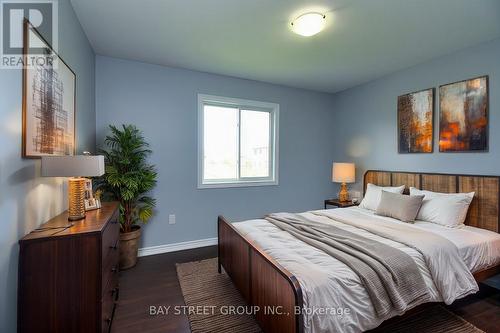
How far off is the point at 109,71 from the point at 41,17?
1.53 m

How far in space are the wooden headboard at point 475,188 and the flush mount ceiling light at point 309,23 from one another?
233 cm

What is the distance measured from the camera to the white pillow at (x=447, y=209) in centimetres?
244

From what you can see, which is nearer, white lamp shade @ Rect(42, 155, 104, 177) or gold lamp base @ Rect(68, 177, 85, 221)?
white lamp shade @ Rect(42, 155, 104, 177)

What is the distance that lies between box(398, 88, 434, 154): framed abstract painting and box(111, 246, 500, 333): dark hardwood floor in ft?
5.66

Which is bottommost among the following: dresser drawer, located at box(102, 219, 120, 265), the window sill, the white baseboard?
the white baseboard

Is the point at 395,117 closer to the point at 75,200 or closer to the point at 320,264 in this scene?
the point at 320,264

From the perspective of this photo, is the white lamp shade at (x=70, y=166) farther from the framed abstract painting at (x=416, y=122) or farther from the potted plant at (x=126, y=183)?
the framed abstract painting at (x=416, y=122)

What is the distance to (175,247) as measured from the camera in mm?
3383

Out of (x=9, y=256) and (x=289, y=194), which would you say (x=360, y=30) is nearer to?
(x=289, y=194)

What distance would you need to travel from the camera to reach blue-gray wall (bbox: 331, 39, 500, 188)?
249 cm

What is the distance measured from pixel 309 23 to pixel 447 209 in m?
2.39

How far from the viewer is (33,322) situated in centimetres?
125

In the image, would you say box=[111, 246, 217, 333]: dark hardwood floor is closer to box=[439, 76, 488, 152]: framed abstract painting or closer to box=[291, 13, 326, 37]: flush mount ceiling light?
box=[291, 13, 326, 37]: flush mount ceiling light

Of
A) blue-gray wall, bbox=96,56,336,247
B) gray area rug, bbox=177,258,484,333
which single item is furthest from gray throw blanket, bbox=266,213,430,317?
blue-gray wall, bbox=96,56,336,247
